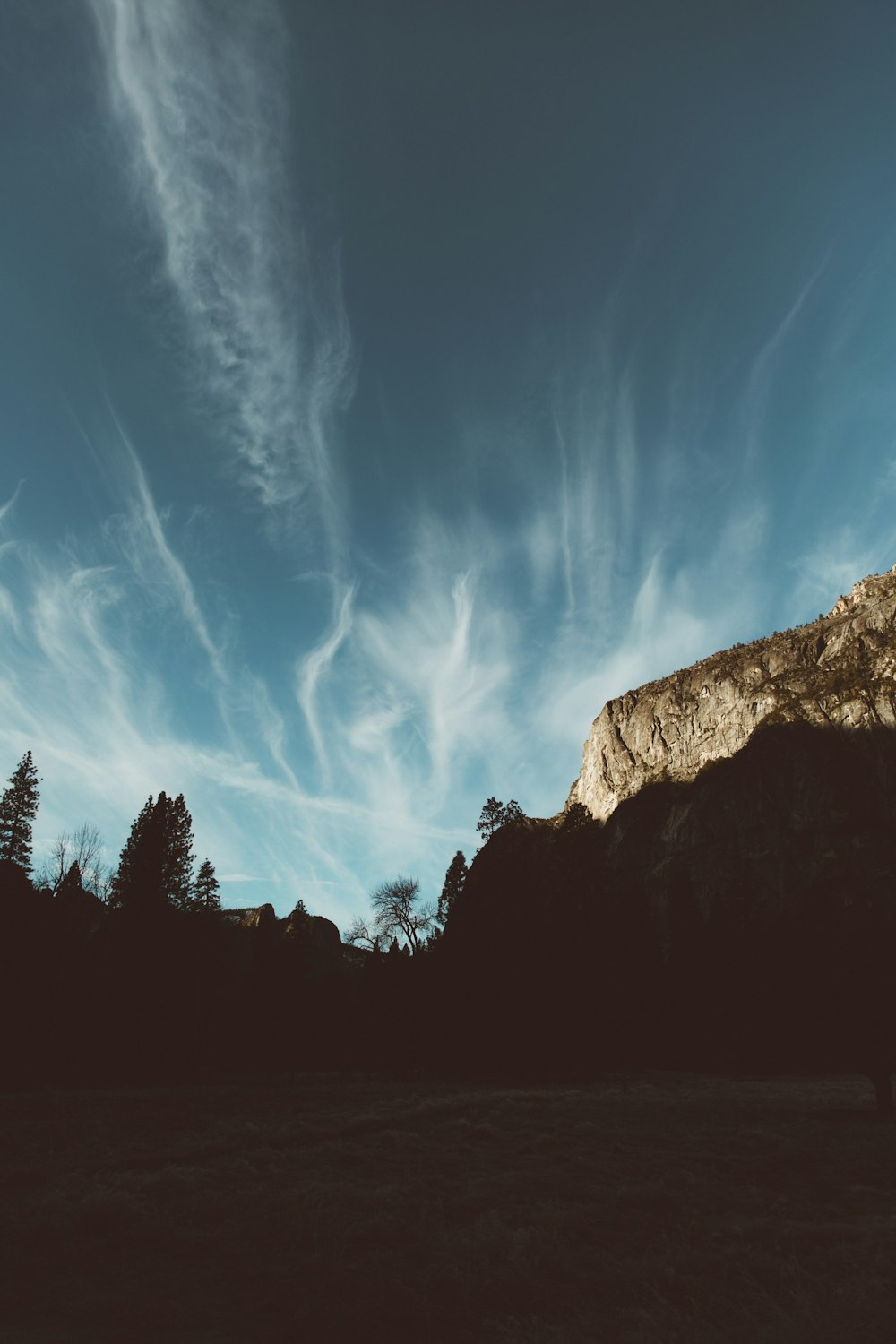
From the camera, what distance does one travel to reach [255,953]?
54750 millimetres

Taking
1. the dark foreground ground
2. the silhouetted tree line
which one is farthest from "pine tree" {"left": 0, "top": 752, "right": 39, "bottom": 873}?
the dark foreground ground

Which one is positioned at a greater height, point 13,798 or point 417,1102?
point 13,798

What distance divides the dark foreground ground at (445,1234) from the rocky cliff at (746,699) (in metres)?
92.5

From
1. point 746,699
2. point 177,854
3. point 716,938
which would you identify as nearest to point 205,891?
point 177,854

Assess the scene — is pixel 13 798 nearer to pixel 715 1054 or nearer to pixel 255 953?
pixel 255 953

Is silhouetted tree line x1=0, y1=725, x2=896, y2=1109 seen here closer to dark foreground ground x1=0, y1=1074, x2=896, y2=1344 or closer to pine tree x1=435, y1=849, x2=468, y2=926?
pine tree x1=435, y1=849, x2=468, y2=926

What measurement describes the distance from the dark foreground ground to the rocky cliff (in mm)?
92548

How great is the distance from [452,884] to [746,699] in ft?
252

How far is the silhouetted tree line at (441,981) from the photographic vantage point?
1476 inches

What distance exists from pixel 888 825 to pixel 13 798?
92.3 meters

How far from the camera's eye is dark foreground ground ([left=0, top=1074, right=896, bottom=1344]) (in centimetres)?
629

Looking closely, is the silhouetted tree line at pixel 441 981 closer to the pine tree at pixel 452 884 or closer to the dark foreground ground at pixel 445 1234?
the pine tree at pixel 452 884

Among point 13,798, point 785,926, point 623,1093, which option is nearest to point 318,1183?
point 623,1093

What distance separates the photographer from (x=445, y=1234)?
875 centimetres
